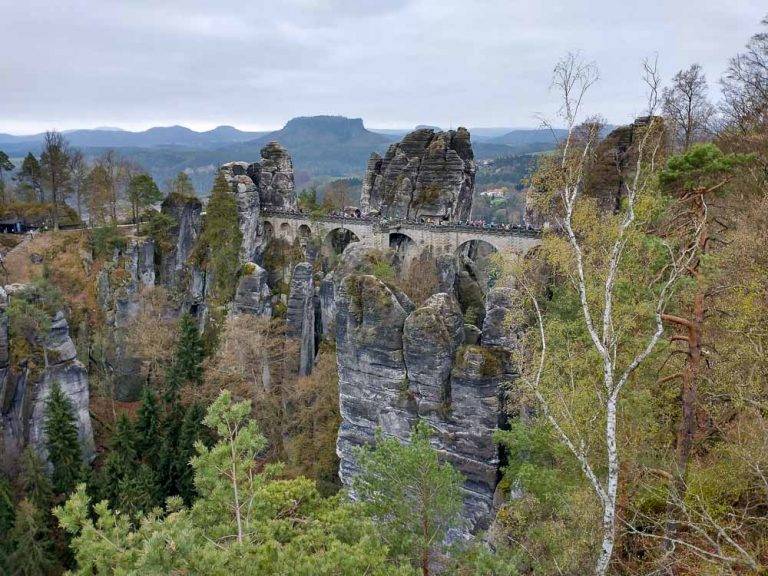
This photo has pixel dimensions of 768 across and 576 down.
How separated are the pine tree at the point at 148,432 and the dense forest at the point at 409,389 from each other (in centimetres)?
13

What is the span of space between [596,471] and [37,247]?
43.2 m

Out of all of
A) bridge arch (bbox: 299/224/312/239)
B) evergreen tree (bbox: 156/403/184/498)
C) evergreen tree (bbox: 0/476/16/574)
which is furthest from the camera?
bridge arch (bbox: 299/224/312/239)

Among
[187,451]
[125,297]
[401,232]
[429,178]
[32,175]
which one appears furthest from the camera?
[32,175]

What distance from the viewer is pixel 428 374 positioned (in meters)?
20.1

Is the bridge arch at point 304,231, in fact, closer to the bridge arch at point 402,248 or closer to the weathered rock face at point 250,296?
the bridge arch at point 402,248

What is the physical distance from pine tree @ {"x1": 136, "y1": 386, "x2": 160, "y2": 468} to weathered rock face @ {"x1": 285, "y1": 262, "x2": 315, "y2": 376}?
8611 mm

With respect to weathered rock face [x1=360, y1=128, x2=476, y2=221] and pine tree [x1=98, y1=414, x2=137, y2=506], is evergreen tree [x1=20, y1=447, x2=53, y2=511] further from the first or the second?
weathered rock face [x1=360, y1=128, x2=476, y2=221]

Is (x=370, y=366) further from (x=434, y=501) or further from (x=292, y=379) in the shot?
(x=292, y=379)

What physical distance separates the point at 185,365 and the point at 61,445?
25.6ft

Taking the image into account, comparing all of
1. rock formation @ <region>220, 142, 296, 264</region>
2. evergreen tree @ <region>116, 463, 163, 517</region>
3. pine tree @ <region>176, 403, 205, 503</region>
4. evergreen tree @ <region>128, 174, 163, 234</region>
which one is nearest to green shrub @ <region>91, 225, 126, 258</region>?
evergreen tree @ <region>128, 174, 163, 234</region>

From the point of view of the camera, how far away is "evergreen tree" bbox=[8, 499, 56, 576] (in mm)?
22812

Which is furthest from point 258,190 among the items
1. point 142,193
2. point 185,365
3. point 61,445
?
point 61,445

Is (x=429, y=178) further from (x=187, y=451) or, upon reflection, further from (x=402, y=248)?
(x=187, y=451)

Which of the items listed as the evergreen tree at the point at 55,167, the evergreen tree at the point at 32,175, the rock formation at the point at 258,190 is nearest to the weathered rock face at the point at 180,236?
the rock formation at the point at 258,190
